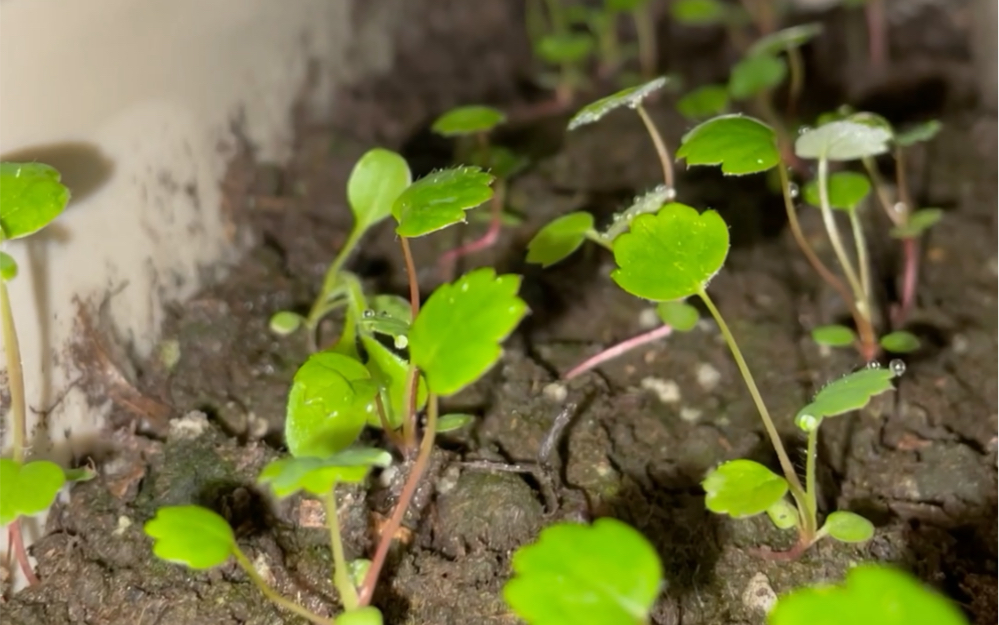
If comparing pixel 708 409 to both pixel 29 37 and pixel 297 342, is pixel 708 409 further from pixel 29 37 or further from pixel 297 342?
pixel 29 37

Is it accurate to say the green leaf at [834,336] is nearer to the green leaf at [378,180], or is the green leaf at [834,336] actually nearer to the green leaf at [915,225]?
the green leaf at [915,225]

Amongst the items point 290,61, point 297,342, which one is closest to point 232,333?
point 297,342

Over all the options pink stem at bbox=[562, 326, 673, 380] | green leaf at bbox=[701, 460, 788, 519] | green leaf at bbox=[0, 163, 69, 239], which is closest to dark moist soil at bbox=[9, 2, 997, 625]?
pink stem at bbox=[562, 326, 673, 380]

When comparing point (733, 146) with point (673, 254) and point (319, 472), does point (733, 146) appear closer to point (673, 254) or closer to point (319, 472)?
point (673, 254)

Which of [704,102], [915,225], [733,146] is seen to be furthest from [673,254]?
[704,102]

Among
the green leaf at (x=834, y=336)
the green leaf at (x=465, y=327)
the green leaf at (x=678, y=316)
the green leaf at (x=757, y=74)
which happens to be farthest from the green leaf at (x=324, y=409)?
the green leaf at (x=757, y=74)
